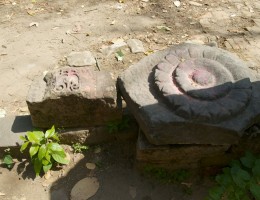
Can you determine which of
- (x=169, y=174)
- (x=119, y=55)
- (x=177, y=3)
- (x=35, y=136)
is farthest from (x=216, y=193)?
(x=177, y=3)

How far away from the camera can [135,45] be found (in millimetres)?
4398

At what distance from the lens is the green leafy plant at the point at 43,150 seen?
2883mm

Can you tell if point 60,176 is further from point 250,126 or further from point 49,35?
point 49,35

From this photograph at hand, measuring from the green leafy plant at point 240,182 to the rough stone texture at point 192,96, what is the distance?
204 millimetres

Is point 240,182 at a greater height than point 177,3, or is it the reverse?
point 177,3

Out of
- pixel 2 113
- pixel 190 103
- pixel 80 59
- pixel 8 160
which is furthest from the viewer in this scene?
pixel 80 59

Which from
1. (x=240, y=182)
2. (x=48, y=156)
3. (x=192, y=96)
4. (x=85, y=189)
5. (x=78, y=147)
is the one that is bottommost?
(x=85, y=189)

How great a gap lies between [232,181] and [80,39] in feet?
9.66

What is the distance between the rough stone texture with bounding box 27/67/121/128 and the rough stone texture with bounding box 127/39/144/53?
132cm

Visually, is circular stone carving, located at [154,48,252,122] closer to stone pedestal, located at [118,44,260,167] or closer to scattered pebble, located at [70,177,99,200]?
stone pedestal, located at [118,44,260,167]

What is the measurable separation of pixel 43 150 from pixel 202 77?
1558 mm

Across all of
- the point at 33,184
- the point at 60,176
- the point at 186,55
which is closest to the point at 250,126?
the point at 186,55

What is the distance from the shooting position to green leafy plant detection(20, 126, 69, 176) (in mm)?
2883

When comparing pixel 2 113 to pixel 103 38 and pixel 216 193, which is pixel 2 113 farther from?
pixel 216 193
